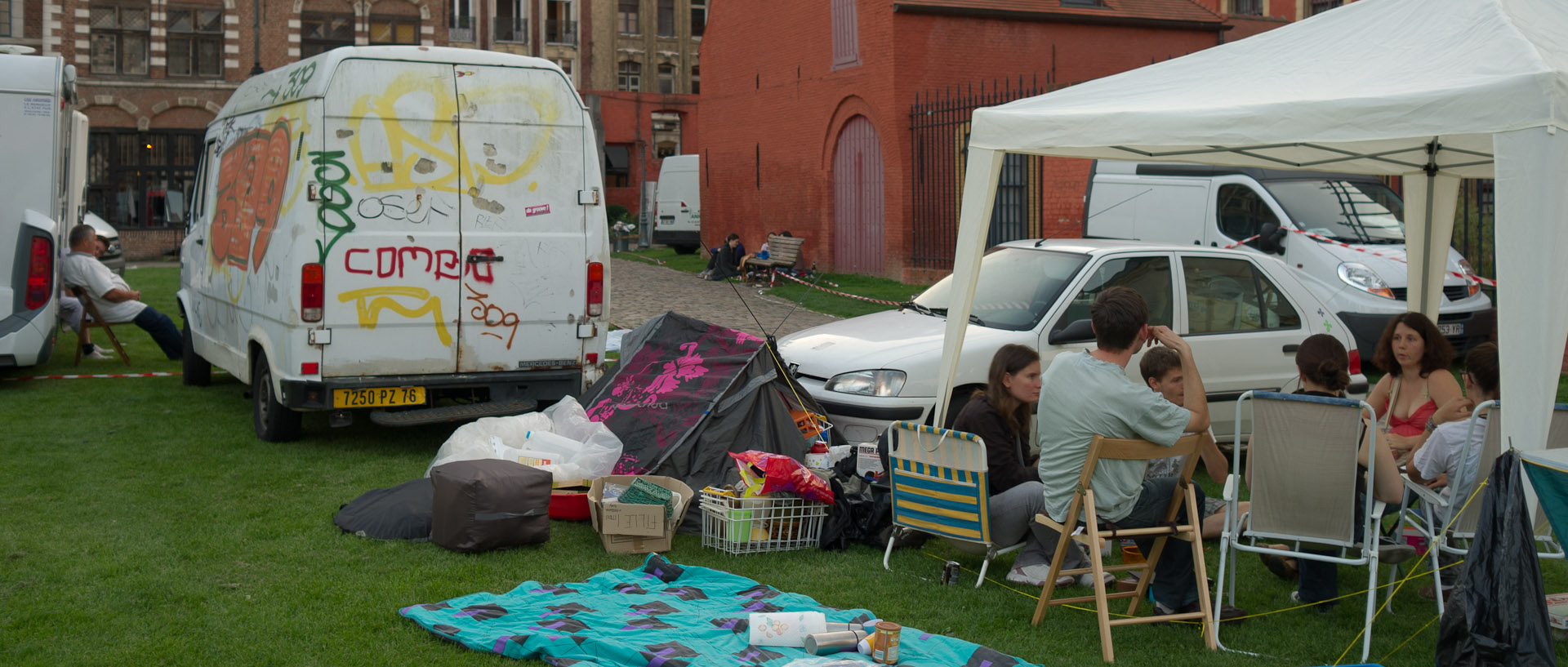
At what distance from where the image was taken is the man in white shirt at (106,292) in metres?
12.4

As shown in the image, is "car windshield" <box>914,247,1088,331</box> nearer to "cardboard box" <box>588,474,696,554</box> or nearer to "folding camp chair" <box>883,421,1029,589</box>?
"folding camp chair" <box>883,421,1029,589</box>

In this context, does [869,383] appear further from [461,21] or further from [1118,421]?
[461,21]

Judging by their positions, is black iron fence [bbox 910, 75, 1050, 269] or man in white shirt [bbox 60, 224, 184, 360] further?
black iron fence [bbox 910, 75, 1050, 269]

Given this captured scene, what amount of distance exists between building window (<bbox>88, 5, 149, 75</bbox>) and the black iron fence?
100ft

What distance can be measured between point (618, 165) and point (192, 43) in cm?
1579

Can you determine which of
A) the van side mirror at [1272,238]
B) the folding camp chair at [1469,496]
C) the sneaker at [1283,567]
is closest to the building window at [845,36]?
the van side mirror at [1272,238]

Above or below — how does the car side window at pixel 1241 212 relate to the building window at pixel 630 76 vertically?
below

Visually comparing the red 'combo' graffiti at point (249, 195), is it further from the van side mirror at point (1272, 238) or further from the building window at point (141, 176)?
the building window at point (141, 176)

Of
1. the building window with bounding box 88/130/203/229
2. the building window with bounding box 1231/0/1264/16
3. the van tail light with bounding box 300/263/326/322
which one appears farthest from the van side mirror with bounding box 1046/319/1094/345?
the building window with bounding box 88/130/203/229

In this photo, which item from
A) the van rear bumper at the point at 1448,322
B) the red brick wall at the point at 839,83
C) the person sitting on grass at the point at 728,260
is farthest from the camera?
the person sitting on grass at the point at 728,260

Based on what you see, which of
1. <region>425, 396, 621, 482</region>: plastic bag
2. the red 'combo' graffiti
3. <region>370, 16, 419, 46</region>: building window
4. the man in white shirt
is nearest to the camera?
<region>425, 396, 621, 482</region>: plastic bag

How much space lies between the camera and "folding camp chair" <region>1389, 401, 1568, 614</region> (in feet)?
15.8

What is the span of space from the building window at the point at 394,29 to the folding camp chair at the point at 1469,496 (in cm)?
4361

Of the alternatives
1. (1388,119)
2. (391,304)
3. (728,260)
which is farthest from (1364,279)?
(728,260)
